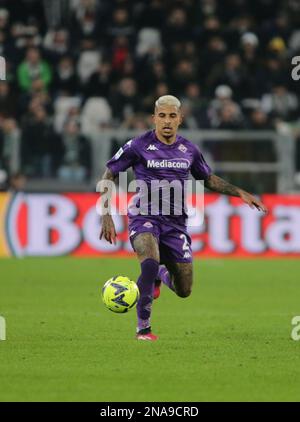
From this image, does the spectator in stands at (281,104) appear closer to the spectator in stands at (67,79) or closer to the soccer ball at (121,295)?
the spectator in stands at (67,79)

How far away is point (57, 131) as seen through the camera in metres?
21.4

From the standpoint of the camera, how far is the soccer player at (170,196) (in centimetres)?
1038

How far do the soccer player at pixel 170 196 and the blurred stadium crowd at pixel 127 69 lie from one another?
10141mm

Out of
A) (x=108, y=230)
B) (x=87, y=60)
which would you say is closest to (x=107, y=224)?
(x=108, y=230)

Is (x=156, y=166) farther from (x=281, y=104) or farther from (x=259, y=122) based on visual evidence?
(x=281, y=104)

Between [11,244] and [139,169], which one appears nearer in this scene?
[139,169]

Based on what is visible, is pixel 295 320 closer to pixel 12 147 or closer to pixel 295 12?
pixel 12 147

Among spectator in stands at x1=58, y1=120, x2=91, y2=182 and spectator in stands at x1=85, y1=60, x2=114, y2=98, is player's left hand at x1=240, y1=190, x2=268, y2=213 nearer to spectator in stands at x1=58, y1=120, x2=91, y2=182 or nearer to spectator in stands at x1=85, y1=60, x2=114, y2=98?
spectator in stands at x1=58, y1=120, x2=91, y2=182

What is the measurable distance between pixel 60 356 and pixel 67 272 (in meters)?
8.61

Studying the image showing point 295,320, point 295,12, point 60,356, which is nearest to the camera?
point 60,356

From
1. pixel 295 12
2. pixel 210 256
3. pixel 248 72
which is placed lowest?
pixel 210 256

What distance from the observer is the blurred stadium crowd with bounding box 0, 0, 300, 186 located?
21266 millimetres

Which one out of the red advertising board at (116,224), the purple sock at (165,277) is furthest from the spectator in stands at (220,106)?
the purple sock at (165,277)

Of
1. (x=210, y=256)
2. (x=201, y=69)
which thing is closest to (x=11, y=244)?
(x=210, y=256)
